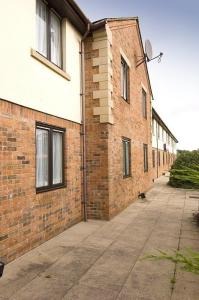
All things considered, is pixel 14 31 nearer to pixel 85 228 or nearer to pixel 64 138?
pixel 64 138

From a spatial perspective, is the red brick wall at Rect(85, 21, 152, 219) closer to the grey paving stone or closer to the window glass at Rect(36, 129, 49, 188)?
the window glass at Rect(36, 129, 49, 188)

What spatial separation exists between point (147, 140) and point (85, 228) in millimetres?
9204

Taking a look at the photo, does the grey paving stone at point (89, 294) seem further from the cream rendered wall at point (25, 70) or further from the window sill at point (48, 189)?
the cream rendered wall at point (25, 70)

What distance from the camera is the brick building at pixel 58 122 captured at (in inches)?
195

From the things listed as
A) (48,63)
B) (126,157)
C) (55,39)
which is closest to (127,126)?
(126,157)

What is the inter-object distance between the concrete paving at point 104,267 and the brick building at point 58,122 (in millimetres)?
498

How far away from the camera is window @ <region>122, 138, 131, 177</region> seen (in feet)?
34.3

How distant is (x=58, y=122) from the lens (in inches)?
264

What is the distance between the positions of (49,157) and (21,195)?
4.60ft

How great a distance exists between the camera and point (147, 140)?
15484mm

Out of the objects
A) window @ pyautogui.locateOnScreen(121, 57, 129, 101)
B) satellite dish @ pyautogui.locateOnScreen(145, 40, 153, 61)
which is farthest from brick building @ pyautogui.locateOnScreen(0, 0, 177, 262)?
satellite dish @ pyautogui.locateOnScreen(145, 40, 153, 61)

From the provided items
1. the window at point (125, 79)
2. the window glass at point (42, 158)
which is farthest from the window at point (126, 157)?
the window glass at point (42, 158)

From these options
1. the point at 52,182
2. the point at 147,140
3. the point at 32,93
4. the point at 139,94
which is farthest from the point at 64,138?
the point at 147,140

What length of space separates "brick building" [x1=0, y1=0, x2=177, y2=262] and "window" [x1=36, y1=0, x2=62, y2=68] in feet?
0.07
